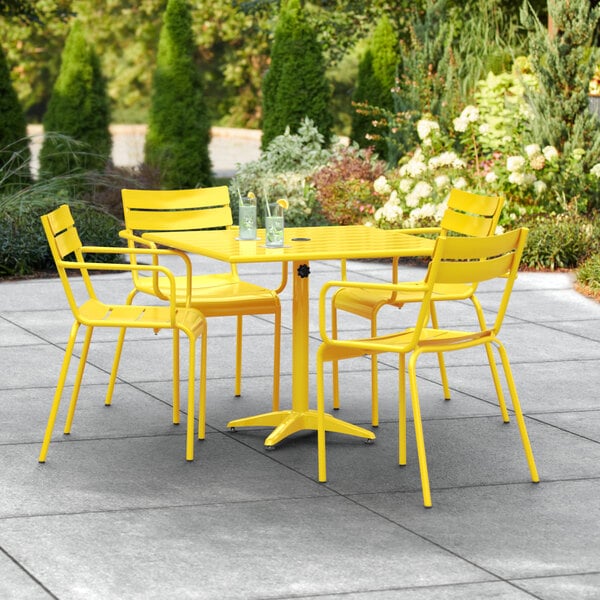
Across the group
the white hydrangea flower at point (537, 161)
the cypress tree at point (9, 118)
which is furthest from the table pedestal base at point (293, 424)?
the cypress tree at point (9, 118)

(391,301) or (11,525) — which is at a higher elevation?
(391,301)

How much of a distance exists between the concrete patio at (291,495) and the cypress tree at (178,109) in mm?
8067

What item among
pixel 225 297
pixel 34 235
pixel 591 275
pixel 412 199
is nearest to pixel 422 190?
pixel 412 199

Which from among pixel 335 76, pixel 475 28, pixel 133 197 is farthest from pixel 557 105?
pixel 335 76

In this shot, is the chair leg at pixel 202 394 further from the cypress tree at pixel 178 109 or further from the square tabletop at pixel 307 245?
the cypress tree at pixel 178 109

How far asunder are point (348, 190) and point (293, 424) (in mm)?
7456

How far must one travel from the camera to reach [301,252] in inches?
208

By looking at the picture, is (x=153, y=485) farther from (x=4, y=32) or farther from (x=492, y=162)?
(x=4, y=32)

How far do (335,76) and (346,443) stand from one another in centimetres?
2622

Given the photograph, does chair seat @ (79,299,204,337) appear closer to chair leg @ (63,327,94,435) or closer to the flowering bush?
chair leg @ (63,327,94,435)

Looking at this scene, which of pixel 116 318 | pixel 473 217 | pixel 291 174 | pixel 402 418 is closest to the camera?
pixel 402 418

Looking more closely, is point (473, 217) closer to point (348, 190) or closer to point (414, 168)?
point (414, 168)

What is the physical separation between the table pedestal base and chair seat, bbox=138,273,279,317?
0.53 meters

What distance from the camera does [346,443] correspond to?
18.9ft
